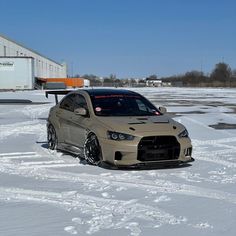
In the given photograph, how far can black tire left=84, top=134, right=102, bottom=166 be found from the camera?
9.03 meters

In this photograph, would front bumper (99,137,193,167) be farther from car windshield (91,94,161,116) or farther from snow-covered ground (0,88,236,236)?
car windshield (91,94,161,116)

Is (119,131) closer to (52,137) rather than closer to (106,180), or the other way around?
(106,180)

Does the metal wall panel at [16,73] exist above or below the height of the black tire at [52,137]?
above

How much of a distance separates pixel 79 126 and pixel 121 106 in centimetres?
93

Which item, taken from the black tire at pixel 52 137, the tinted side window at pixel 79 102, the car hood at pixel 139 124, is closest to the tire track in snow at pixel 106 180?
the car hood at pixel 139 124

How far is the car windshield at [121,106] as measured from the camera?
9719mm

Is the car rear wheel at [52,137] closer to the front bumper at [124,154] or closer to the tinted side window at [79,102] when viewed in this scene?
the tinted side window at [79,102]

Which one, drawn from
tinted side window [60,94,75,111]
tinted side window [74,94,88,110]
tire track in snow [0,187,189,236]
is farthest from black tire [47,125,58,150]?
tire track in snow [0,187,189,236]

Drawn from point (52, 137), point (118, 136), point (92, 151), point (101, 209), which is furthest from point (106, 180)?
point (52, 137)

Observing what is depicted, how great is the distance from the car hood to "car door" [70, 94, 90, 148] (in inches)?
17.4

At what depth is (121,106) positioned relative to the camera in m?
9.94

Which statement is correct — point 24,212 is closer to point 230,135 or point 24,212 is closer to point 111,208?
point 111,208

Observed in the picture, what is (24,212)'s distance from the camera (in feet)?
19.5

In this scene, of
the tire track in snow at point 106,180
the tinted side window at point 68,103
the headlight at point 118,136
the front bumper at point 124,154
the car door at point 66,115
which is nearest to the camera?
the tire track in snow at point 106,180
